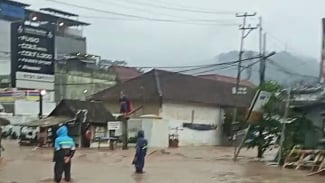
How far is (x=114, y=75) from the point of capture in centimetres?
7231

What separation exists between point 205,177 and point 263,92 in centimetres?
802

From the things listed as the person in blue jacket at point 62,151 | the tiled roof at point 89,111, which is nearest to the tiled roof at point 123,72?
the tiled roof at point 89,111

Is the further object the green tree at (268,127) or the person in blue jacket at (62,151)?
the green tree at (268,127)

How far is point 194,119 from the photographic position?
49.1 metres

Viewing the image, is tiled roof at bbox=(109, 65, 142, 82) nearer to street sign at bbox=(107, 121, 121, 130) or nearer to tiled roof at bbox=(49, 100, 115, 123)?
tiled roof at bbox=(49, 100, 115, 123)

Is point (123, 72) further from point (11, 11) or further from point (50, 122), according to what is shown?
point (50, 122)

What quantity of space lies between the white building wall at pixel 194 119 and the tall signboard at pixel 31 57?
13197mm

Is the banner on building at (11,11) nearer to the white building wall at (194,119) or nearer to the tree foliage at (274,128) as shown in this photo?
the white building wall at (194,119)

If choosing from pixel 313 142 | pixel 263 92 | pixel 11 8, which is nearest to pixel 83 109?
pixel 263 92

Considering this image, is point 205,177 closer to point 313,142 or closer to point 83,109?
point 313,142

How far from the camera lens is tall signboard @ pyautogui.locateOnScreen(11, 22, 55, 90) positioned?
105 feet

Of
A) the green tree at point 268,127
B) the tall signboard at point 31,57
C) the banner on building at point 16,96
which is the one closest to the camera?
the green tree at point 268,127

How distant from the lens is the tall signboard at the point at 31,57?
3212 cm

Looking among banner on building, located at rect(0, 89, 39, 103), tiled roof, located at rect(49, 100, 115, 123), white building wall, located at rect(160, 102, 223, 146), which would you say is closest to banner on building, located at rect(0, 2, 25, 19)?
banner on building, located at rect(0, 89, 39, 103)
